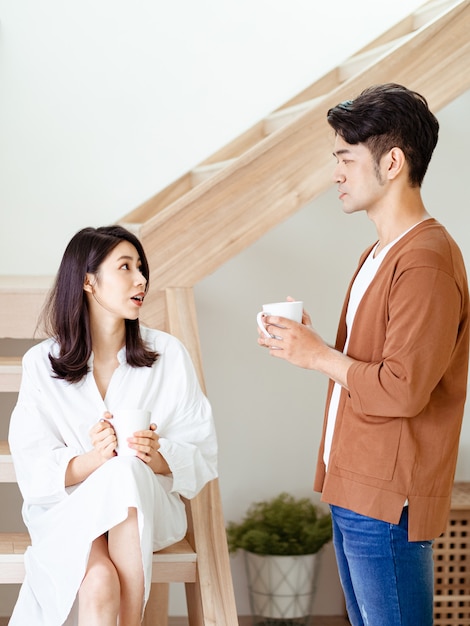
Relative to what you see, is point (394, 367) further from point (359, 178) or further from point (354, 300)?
point (359, 178)

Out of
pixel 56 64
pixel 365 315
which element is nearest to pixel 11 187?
pixel 56 64

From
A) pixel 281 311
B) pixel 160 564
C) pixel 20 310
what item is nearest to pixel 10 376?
pixel 20 310

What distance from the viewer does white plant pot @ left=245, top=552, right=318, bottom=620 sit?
3.19 meters

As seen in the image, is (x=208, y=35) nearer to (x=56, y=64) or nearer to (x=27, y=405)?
(x=56, y=64)

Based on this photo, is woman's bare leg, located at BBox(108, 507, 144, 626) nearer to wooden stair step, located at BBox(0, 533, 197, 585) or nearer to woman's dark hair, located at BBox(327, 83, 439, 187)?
wooden stair step, located at BBox(0, 533, 197, 585)

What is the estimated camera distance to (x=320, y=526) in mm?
3260

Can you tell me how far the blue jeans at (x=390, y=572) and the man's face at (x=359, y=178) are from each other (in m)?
0.55

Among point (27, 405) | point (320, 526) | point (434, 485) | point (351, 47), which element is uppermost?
point (351, 47)

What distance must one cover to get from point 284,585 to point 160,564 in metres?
1.31

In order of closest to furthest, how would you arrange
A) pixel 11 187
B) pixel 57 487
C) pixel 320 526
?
pixel 57 487 → pixel 320 526 → pixel 11 187

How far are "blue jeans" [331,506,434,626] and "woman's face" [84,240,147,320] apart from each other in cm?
80

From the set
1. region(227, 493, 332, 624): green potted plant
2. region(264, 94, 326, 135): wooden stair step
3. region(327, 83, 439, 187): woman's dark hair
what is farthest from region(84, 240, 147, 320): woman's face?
region(227, 493, 332, 624): green potted plant

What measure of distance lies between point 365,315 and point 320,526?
6.07 ft

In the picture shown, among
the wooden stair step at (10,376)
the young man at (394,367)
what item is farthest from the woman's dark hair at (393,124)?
the wooden stair step at (10,376)
